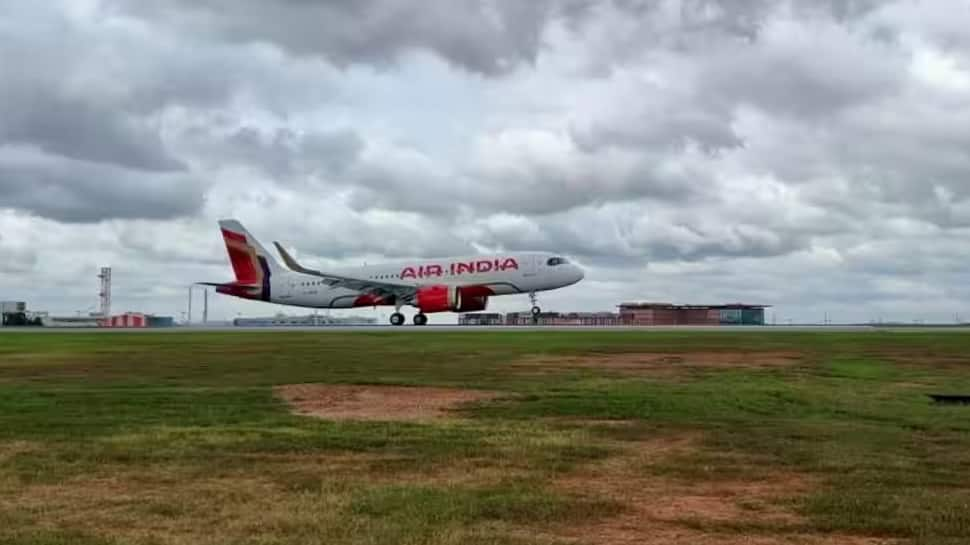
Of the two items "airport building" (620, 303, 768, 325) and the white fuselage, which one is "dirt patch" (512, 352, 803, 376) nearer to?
the white fuselage

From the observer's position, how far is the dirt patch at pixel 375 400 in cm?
1658

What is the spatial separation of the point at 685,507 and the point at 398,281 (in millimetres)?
60357

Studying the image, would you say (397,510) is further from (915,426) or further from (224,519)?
(915,426)

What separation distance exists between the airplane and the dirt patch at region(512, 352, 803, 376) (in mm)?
32144

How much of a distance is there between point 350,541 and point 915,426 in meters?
10.3

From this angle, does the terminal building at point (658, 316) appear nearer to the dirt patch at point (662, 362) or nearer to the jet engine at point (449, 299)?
the jet engine at point (449, 299)

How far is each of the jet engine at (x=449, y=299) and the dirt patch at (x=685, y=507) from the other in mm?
53166

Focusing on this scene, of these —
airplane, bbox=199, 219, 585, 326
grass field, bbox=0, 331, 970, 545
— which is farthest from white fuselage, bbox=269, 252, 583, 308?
grass field, bbox=0, 331, 970, 545

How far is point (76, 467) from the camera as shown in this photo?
11.5 metres

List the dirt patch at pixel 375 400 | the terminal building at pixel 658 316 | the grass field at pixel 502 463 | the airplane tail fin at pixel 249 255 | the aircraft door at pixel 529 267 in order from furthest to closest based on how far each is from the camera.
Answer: the terminal building at pixel 658 316 < the airplane tail fin at pixel 249 255 < the aircraft door at pixel 529 267 < the dirt patch at pixel 375 400 < the grass field at pixel 502 463

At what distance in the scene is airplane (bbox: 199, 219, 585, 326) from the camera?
215 ft

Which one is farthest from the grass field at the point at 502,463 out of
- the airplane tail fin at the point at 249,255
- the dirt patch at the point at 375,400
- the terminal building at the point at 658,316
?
the terminal building at the point at 658,316

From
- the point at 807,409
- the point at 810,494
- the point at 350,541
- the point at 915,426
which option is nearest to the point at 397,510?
the point at 350,541

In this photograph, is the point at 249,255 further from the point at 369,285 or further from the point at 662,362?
the point at 662,362
